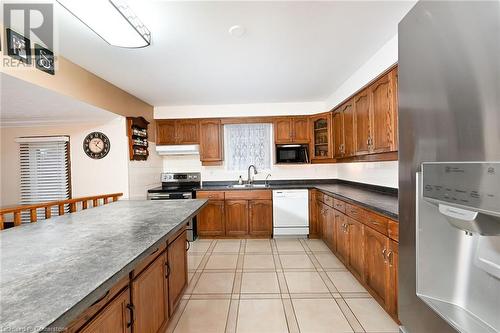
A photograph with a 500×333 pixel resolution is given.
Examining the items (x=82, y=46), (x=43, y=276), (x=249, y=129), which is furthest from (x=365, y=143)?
(x=82, y=46)

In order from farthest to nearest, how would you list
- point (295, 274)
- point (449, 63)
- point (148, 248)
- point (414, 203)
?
point (295, 274) → point (148, 248) → point (414, 203) → point (449, 63)

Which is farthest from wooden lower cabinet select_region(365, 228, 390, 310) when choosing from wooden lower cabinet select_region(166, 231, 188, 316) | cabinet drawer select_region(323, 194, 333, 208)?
wooden lower cabinet select_region(166, 231, 188, 316)

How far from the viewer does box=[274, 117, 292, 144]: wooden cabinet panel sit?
4379 mm

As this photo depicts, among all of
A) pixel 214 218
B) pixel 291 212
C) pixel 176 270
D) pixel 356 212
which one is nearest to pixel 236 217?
pixel 214 218

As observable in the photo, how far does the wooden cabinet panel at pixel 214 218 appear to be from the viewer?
13.4 ft

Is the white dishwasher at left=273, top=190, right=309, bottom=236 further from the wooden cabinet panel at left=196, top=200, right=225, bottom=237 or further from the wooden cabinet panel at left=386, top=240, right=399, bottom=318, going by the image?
the wooden cabinet panel at left=386, top=240, right=399, bottom=318

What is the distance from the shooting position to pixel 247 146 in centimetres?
466

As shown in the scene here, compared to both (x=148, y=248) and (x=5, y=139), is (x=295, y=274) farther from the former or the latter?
(x=5, y=139)

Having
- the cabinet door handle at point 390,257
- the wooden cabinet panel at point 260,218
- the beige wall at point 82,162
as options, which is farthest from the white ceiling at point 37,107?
the cabinet door handle at point 390,257

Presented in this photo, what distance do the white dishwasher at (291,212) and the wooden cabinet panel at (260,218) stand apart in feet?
0.28

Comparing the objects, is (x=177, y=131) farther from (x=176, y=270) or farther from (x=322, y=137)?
(x=176, y=270)

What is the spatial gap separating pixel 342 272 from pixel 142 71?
11.1 ft

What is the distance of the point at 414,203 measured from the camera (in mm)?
847

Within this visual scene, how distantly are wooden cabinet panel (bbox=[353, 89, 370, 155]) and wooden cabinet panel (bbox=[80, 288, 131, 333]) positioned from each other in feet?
8.62
